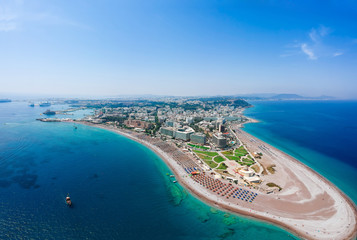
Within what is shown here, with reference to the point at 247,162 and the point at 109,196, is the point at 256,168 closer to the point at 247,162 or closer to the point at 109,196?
the point at 247,162

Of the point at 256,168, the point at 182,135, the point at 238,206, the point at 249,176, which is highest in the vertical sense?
the point at 182,135

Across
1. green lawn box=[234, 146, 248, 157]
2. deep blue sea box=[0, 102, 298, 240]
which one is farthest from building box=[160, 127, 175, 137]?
green lawn box=[234, 146, 248, 157]

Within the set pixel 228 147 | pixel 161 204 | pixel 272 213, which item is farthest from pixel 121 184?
pixel 228 147

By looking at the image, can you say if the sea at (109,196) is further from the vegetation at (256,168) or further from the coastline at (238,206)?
the vegetation at (256,168)

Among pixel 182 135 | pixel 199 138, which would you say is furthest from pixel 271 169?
pixel 182 135

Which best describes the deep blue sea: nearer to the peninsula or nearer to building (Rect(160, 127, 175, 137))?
the peninsula

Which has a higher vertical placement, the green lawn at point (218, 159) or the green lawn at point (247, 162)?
the green lawn at point (218, 159)

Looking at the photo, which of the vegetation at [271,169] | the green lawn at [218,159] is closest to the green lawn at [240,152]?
the green lawn at [218,159]

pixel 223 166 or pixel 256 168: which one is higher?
pixel 223 166
